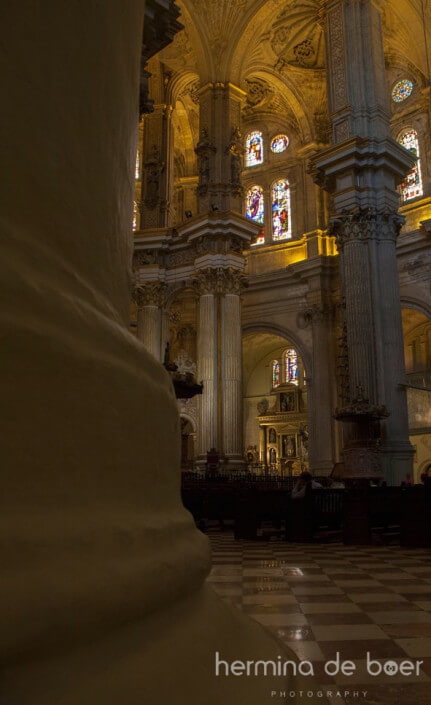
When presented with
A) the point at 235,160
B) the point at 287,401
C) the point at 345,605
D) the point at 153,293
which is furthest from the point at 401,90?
the point at 345,605

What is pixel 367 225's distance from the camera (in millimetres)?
14422

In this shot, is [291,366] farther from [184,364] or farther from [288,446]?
[184,364]

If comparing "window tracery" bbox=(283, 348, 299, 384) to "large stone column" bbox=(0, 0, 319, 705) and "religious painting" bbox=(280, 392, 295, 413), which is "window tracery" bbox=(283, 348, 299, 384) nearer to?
"religious painting" bbox=(280, 392, 295, 413)

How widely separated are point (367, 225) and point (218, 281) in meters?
5.68

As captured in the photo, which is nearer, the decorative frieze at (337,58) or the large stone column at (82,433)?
the large stone column at (82,433)

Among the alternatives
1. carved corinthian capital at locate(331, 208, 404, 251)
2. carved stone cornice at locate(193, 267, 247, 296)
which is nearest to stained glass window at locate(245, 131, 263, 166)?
carved stone cornice at locate(193, 267, 247, 296)

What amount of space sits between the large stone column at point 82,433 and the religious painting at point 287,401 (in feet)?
84.8

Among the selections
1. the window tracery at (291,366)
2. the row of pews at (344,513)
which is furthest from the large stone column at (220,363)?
the window tracery at (291,366)

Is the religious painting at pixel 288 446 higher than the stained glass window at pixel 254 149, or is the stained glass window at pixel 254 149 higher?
the stained glass window at pixel 254 149

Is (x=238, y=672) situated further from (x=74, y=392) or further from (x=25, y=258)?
(x=25, y=258)

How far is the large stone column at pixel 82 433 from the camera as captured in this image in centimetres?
62

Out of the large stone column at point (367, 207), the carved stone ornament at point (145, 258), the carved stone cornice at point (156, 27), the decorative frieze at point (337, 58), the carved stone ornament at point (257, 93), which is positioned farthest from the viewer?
the carved stone ornament at point (257, 93)

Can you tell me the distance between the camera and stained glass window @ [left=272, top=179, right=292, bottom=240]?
2528 centimetres

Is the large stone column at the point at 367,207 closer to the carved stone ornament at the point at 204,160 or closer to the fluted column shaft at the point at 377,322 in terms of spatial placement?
the fluted column shaft at the point at 377,322
